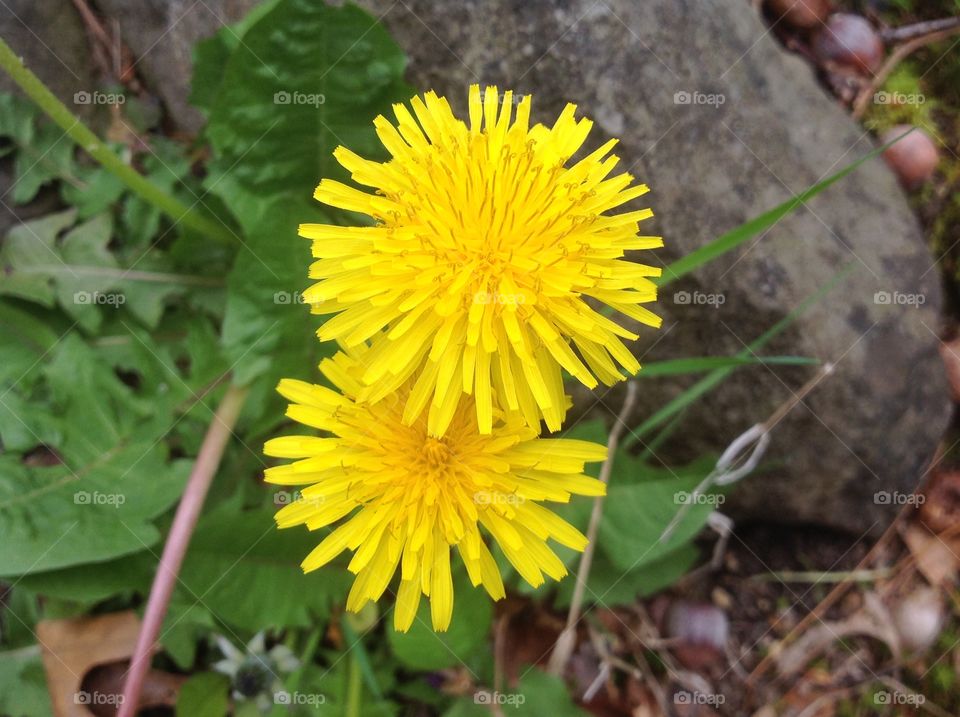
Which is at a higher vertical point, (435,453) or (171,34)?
(171,34)

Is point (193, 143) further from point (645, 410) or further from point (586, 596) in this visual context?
point (586, 596)

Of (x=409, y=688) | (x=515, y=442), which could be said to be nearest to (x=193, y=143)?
(x=515, y=442)

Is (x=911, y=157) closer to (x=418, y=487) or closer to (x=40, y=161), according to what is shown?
(x=418, y=487)

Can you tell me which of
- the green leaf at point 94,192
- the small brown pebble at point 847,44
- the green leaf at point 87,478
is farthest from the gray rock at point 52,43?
the small brown pebble at point 847,44

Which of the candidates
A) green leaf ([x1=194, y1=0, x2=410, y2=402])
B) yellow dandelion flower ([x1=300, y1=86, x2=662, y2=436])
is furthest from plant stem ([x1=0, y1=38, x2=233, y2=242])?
yellow dandelion flower ([x1=300, y1=86, x2=662, y2=436])

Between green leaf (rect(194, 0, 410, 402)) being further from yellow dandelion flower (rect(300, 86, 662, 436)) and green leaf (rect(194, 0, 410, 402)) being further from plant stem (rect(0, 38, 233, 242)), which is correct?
yellow dandelion flower (rect(300, 86, 662, 436))

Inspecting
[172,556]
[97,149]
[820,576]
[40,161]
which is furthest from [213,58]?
[820,576]
